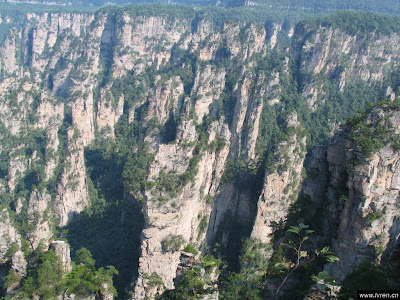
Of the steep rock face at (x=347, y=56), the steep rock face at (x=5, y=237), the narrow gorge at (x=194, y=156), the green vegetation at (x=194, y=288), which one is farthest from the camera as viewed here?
the steep rock face at (x=347, y=56)

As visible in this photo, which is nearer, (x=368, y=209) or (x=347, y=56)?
(x=368, y=209)

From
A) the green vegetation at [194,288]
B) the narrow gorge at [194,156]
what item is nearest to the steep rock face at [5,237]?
the narrow gorge at [194,156]

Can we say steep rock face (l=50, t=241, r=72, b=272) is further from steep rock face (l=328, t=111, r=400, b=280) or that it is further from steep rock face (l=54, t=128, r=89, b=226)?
steep rock face (l=54, t=128, r=89, b=226)

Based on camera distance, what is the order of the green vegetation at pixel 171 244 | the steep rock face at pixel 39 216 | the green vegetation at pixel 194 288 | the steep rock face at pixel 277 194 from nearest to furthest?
the green vegetation at pixel 194 288 < the green vegetation at pixel 171 244 < the steep rock face at pixel 277 194 < the steep rock face at pixel 39 216

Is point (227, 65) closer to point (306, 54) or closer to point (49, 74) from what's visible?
point (306, 54)

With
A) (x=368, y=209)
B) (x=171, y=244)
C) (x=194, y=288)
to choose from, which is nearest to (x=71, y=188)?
(x=171, y=244)

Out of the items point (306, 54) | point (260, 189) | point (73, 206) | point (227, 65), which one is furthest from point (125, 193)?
point (306, 54)

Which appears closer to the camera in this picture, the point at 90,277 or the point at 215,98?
the point at 90,277

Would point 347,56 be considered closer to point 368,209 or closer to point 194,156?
point 194,156

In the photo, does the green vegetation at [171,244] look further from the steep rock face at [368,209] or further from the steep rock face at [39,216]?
the steep rock face at [368,209]

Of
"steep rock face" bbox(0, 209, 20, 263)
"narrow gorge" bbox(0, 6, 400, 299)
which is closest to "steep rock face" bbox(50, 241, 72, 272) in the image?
"narrow gorge" bbox(0, 6, 400, 299)

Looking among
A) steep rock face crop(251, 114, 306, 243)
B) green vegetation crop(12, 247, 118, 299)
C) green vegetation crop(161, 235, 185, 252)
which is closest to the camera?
green vegetation crop(12, 247, 118, 299)
